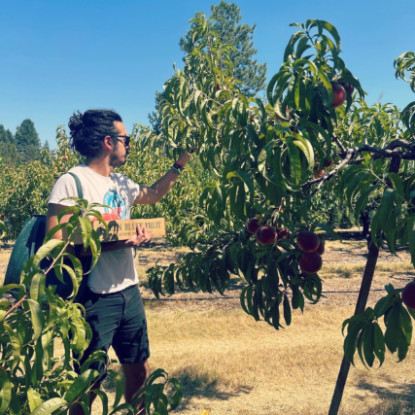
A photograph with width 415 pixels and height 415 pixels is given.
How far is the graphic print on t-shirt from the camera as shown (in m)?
2.02

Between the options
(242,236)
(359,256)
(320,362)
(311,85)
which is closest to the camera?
(311,85)

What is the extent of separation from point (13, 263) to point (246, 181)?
3.92 ft

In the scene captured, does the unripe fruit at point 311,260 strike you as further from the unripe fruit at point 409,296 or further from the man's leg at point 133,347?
the man's leg at point 133,347

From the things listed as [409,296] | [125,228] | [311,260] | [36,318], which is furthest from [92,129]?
[409,296]

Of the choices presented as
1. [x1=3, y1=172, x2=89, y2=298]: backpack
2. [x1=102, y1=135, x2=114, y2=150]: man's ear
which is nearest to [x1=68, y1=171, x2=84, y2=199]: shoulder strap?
[x1=3, y1=172, x2=89, y2=298]: backpack

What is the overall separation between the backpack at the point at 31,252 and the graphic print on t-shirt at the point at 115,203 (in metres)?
0.19

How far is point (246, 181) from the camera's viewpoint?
1.16 meters

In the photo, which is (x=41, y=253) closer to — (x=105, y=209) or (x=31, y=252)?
(x=31, y=252)

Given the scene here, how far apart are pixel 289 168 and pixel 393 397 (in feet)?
8.33

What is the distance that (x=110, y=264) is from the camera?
1.98 m

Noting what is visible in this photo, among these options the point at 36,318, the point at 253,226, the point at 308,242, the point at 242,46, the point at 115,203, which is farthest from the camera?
the point at 242,46

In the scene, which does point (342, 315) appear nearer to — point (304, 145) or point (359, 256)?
point (304, 145)

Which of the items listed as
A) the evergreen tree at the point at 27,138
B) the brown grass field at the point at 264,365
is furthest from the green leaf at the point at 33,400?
the evergreen tree at the point at 27,138

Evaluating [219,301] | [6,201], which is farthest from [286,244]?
[6,201]
